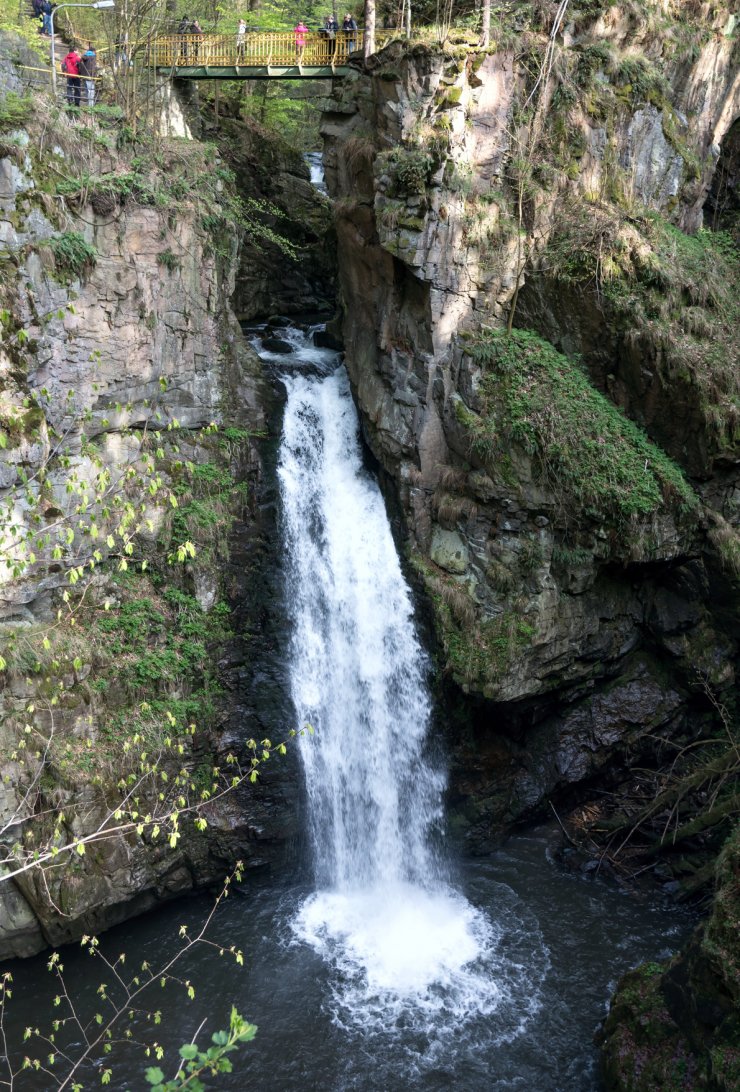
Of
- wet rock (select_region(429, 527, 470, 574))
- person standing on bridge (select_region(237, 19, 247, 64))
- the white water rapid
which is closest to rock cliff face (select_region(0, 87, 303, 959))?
the white water rapid

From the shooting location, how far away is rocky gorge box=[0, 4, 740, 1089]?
13.1m

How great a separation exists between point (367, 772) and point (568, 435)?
654 cm

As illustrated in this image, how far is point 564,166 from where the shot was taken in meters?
15.4

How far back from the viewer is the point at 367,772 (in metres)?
14.0

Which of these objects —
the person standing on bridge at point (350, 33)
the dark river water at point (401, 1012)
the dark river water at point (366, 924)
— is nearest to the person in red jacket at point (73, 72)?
the person standing on bridge at point (350, 33)

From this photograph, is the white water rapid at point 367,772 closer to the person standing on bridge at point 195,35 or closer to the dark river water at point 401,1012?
the dark river water at point 401,1012

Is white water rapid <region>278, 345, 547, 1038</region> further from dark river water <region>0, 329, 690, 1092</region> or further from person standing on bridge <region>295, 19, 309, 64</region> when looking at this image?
person standing on bridge <region>295, 19, 309, 64</region>

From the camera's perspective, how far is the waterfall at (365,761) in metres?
11.8

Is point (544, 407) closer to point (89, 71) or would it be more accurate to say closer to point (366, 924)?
point (366, 924)

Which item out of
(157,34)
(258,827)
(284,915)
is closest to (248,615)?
(258,827)

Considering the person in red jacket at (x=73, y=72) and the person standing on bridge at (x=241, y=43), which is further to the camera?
the person standing on bridge at (x=241, y=43)

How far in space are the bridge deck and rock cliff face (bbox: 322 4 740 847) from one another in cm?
334

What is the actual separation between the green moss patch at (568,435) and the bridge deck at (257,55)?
25.6ft

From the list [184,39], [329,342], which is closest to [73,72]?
[184,39]
